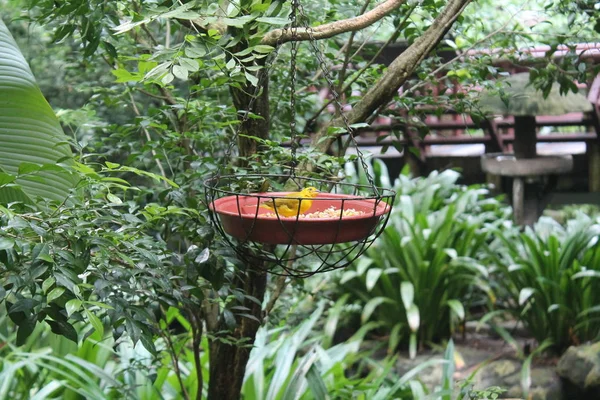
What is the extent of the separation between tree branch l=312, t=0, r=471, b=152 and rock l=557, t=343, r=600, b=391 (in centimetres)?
213

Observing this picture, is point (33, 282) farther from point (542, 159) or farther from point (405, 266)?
point (542, 159)

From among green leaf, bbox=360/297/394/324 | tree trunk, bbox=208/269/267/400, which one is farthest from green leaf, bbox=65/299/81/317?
green leaf, bbox=360/297/394/324

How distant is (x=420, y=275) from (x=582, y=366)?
975 millimetres

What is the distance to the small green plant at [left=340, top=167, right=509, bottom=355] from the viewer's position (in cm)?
407

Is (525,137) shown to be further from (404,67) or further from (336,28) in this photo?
(336,28)

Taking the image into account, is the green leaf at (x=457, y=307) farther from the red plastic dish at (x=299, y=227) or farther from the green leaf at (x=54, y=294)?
the green leaf at (x=54, y=294)

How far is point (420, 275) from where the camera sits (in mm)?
4102

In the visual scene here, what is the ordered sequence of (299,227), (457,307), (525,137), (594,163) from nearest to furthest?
(299,227)
(457,307)
(525,137)
(594,163)

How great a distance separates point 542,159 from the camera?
543cm

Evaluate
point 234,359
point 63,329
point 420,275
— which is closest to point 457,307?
point 420,275

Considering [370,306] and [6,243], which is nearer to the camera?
[6,243]

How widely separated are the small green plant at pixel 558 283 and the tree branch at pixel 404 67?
2.18m

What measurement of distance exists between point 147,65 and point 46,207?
36 cm

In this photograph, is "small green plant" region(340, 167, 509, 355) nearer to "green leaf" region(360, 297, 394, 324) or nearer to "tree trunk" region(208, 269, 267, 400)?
"green leaf" region(360, 297, 394, 324)
